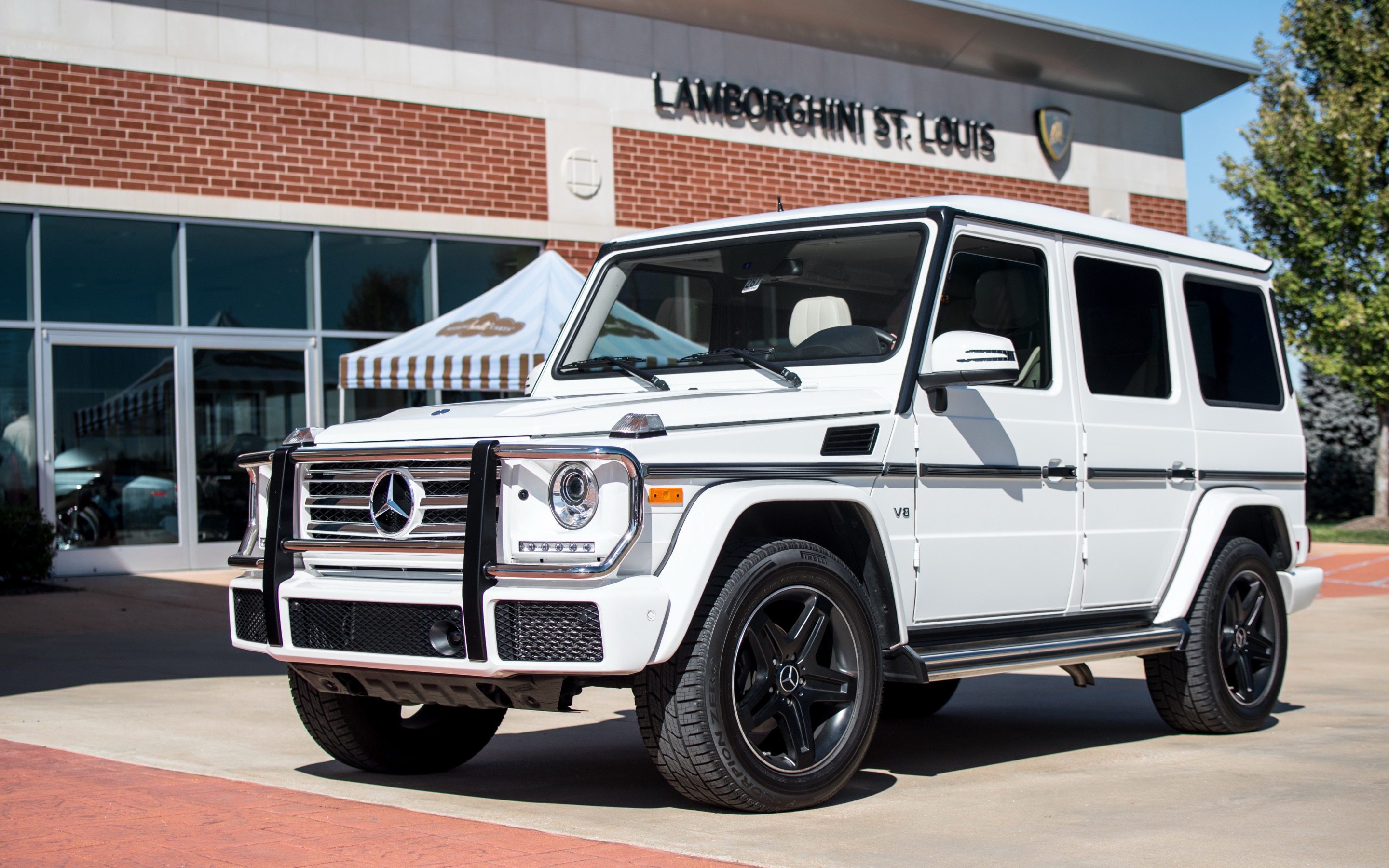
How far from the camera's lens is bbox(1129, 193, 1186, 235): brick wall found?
22.9m

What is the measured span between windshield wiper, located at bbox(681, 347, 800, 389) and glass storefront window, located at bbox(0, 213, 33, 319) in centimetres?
1081

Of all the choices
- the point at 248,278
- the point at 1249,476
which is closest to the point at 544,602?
the point at 1249,476

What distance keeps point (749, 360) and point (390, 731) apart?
2006mm

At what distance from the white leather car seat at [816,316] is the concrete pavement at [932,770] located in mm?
1745

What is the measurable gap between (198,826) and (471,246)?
42.0 ft

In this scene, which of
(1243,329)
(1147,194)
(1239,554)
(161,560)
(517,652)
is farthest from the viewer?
(1147,194)

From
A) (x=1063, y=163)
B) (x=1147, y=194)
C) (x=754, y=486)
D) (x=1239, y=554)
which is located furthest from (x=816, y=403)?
(x=1147, y=194)

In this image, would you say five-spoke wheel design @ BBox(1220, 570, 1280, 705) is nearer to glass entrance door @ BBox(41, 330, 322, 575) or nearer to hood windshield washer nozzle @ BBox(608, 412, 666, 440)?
hood windshield washer nozzle @ BBox(608, 412, 666, 440)

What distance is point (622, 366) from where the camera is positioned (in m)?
5.86

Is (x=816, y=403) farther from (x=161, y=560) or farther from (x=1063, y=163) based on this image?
(x=1063, y=163)

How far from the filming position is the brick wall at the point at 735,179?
58.4 feet

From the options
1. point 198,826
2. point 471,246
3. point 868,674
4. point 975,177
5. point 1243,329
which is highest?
point 975,177

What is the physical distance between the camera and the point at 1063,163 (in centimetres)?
2195

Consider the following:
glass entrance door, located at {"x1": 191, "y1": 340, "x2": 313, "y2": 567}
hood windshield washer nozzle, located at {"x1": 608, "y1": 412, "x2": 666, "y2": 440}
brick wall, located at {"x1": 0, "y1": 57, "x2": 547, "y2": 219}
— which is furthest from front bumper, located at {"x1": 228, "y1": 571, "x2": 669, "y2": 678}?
brick wall, located at {"x1": 0, "y1": 57, "x2": 547, "y2": 219}
